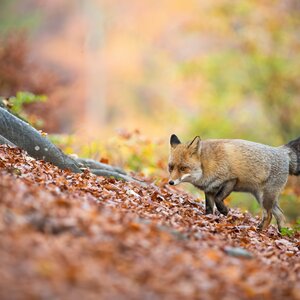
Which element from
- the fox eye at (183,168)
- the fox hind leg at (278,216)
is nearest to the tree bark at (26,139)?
the fox eye at (183,168)

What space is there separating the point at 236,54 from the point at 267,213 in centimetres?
1621

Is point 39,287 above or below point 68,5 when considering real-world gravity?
below

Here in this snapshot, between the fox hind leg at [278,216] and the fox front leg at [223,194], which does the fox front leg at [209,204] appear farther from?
the fox hind leg at [278,216]

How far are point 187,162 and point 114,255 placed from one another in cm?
469

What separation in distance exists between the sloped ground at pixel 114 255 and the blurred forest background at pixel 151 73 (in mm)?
6201

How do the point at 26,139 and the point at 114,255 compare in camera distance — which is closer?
the point at 114,255

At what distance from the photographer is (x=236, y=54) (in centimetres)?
2536

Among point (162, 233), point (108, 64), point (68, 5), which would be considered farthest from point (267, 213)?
point (68, 5)

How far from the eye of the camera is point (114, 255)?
5238 mm

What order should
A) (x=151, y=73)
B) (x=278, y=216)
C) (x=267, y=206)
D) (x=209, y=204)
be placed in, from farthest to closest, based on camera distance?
(x=151, y=73), (x=278, y=216), (x=267, y=206), (x=209, y=204)

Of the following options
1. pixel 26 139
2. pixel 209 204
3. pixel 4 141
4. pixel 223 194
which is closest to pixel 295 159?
pixel 223 194

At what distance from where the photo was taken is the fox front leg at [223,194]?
991cm

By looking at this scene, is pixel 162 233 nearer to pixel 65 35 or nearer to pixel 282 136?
pixel 282 136

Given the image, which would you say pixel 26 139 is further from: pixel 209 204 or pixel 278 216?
pixel 278 216
